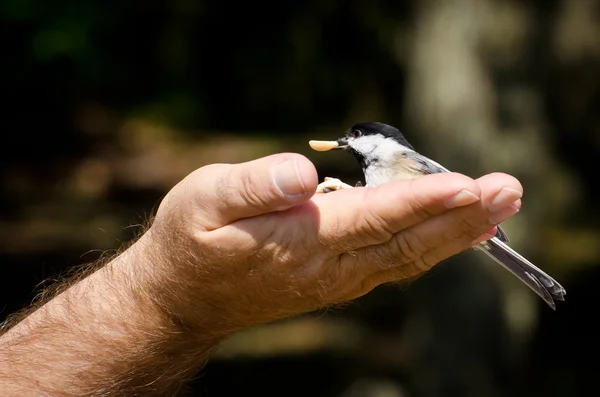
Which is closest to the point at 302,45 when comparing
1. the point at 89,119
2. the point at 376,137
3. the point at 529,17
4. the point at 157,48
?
the point at 157,48

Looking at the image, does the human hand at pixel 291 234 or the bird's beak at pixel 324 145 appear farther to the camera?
the bird's beak at pixel 324 145

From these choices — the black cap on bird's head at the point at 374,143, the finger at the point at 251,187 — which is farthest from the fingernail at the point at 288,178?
the black cap on bird's head at the point at 374,143

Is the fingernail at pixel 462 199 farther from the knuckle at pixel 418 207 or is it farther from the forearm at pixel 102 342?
the forearm at pixel 102 342

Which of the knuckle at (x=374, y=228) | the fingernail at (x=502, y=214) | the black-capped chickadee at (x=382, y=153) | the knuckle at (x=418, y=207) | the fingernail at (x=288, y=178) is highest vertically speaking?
the fingernail at (x=288, y=178)

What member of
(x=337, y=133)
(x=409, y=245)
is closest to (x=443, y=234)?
Result: (x=409, y=245)

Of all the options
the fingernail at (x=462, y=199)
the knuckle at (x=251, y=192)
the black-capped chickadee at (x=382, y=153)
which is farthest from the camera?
the black-capped chickadee at (x=382, y=153)

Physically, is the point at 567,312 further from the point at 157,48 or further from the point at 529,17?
the point at 157,48

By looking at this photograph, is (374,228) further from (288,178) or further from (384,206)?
(288,178)

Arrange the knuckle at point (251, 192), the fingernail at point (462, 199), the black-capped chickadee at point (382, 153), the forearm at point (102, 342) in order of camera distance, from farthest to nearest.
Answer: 1. the black-capped chickadee at point (382, 153)
2. the forearm at point (102, 342)
3. the knuckle at point (251, 192)
4. the fingernail at point (462, 199)

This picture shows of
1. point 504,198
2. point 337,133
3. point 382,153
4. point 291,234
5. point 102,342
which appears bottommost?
point 337,133
